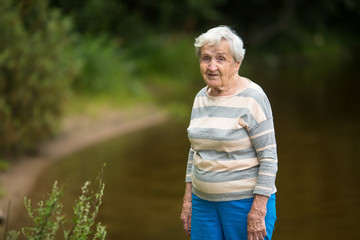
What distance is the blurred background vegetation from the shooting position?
7161 mm

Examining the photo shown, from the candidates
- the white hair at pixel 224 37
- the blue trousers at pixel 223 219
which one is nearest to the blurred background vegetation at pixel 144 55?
the white hair at pixel 224 37

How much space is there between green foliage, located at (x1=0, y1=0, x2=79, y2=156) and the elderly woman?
4.24 meters

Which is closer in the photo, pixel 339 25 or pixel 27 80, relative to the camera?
pixel 27 80

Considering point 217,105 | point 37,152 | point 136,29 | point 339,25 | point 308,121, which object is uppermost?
point 339,25

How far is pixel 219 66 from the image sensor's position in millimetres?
2746

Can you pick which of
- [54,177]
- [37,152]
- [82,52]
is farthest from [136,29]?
[54,177]

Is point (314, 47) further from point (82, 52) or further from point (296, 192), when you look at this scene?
point (296, 192)

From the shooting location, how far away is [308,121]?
10.5 metres

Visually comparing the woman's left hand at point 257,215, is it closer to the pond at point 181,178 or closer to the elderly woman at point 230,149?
the elderly woman at point 230,149

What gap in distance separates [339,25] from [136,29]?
12.6 meters

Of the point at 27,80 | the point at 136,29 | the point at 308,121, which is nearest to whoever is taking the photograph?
the point at 27,80

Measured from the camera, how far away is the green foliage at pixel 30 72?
266 inches

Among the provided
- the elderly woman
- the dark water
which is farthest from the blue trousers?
the dark water

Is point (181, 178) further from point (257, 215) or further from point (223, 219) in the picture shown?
point (257, 215)
